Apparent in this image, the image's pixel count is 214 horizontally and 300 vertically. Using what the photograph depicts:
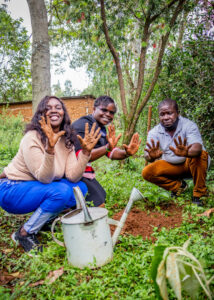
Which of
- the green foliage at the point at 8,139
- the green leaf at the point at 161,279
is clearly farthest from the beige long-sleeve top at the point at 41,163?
the green foliage at the point at 8,139

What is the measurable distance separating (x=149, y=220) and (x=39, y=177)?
1.32 metres

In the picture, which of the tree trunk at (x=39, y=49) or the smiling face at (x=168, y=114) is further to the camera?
the tree trunk at (x=39, y=49)

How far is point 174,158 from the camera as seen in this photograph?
347 cm

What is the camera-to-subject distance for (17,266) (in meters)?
1.96

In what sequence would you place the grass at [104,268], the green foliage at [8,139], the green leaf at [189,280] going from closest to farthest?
1. the green leaf at [189,280]
2. the grass at [104,268]
3. the green foliage at [8,139]

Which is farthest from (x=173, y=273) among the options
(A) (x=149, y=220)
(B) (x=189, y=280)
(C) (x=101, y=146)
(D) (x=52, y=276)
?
(C) (x=101, y=146)

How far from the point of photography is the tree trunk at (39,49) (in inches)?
170

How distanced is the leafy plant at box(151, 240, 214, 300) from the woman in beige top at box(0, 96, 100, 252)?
133 centimetres

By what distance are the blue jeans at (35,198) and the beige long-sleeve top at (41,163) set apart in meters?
0.07

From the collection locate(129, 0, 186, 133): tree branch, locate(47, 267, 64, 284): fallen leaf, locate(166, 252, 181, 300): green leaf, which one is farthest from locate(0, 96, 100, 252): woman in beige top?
locate(129, 0, 186, 133): tree branch

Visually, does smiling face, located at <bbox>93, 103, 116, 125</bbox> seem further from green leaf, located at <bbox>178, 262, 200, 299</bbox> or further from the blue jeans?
green leaf, located at <bbox>178, 262, 200, 299</bbox>

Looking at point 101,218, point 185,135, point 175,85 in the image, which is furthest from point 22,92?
point 101,218

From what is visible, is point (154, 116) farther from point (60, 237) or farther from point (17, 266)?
point (17, 266)

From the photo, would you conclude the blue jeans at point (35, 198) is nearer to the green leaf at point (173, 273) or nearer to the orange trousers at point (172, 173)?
the green leaf at point (173, 273)
